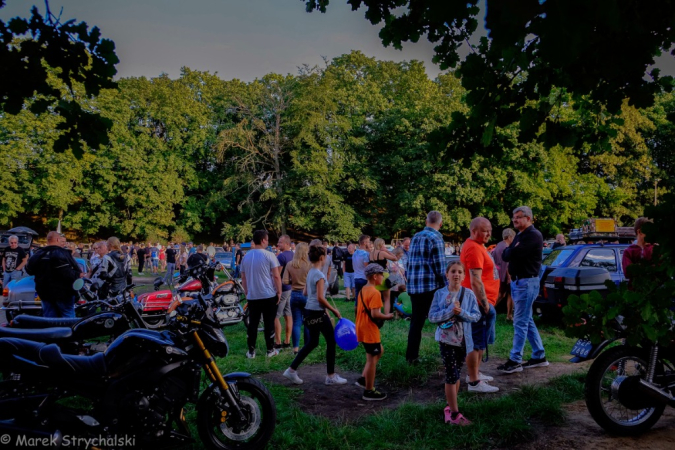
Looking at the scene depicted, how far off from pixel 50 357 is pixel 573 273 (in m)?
8.53

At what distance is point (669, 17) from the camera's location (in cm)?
315

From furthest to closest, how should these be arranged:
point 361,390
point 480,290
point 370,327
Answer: point 361,390
point 480,290
point 370,327

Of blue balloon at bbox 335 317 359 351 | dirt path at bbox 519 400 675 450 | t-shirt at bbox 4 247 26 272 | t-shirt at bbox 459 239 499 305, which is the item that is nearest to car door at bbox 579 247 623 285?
t-shirt at bbox 459 239 499 305

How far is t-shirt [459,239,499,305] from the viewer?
Result: 18.6 ft

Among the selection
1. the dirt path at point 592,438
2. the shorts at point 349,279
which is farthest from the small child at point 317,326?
the shorts at point 349,279

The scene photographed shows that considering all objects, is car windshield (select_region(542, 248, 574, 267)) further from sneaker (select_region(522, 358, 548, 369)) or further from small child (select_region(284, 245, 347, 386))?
small child (select_region(284, 245, 347, 386))

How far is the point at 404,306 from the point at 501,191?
2672 cm

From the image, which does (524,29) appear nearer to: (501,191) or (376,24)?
(376,24)

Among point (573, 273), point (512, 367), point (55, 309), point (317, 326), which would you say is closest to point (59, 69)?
point (317, 326)

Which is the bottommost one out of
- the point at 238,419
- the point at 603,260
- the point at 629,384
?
the point at 238,419

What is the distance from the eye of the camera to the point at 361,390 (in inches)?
228

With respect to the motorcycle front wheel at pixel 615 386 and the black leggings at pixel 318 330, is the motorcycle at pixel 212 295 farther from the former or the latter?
the motorcycle front wheel at pixel 615 386

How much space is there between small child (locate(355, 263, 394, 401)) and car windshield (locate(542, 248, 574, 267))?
6.19 metres

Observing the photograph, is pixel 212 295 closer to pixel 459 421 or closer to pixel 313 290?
pixel 313 290
